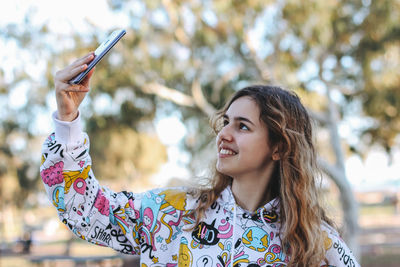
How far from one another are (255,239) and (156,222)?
1.29 feet

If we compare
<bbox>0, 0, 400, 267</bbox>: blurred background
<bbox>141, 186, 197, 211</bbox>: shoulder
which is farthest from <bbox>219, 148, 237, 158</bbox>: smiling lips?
<bbox>0, 0, 400, 267</bbox>: blurred background

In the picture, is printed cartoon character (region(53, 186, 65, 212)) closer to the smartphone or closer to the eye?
the smartphone

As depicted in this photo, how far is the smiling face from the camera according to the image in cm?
195

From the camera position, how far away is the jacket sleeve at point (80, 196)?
1.73m

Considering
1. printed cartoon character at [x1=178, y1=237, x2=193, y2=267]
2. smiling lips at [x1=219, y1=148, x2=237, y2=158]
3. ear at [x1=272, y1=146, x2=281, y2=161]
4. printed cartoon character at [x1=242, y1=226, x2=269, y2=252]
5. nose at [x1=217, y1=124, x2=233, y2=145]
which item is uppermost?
nose at [x1=217, y1=124, x2=233, y2=145]

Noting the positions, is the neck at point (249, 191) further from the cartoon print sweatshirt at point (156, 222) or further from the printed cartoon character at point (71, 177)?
the printed cartoon character at point (71, 177)

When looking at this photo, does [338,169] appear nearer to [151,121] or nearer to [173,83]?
[173,83]

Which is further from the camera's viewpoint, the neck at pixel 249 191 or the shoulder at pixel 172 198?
the neck at pixel 249 191

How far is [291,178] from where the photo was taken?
210cm

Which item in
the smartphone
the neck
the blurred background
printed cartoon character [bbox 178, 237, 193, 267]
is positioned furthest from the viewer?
the blurred background

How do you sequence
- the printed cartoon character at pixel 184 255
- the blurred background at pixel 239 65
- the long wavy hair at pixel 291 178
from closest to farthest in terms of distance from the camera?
the printed cartoon character at pixel 184 255
the long wavy hair at pixel 291 178
the blurred background at pixel 239 65

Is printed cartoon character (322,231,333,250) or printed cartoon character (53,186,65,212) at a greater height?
printed cartoon character (53,186,65,212)

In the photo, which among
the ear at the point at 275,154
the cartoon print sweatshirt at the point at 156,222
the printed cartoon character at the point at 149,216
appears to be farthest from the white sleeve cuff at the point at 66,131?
the ear at the point at 275,154

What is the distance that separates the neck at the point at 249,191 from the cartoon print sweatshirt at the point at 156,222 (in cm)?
4
